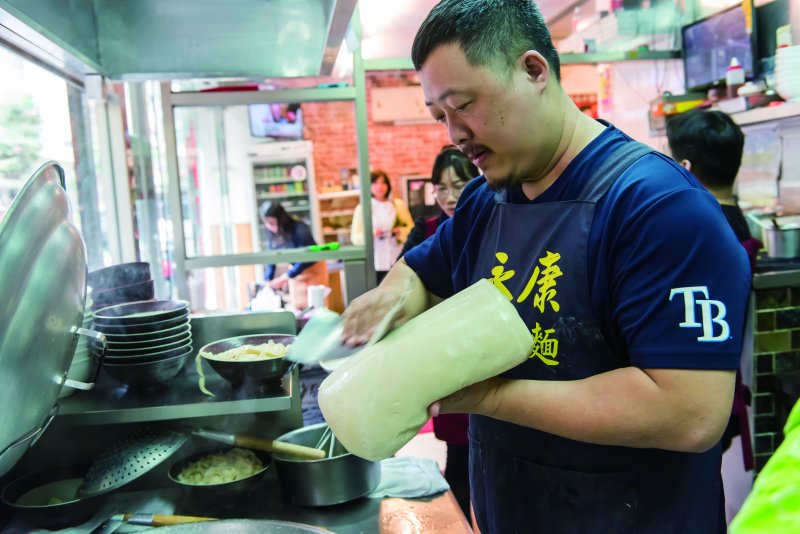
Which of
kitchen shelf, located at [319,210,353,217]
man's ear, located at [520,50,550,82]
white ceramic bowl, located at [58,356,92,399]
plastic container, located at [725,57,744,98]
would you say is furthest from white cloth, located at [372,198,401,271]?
man's ear, located at [520,50,550,82]

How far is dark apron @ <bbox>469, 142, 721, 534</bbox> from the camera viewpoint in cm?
104

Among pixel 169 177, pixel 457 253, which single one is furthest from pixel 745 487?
pixel 169 177

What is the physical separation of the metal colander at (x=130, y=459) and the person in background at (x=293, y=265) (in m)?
3.21

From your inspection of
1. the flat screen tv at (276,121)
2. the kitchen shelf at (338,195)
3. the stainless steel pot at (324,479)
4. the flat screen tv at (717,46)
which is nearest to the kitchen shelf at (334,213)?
the kitchen shelf at (338,195)

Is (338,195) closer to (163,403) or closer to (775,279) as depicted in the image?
(775,279)

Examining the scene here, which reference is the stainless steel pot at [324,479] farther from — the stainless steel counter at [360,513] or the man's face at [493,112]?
the man's face at [493,112]

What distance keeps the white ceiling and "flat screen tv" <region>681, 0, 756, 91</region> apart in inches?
134

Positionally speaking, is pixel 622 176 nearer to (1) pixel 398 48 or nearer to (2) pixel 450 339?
(2) pixel 450 339

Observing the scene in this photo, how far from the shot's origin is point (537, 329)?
1.09 meters

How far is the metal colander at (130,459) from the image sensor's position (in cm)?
131

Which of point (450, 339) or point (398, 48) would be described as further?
point (398, 48)

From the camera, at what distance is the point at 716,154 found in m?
2.44

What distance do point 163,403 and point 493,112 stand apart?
0.94 meters

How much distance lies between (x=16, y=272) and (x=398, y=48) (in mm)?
8265
